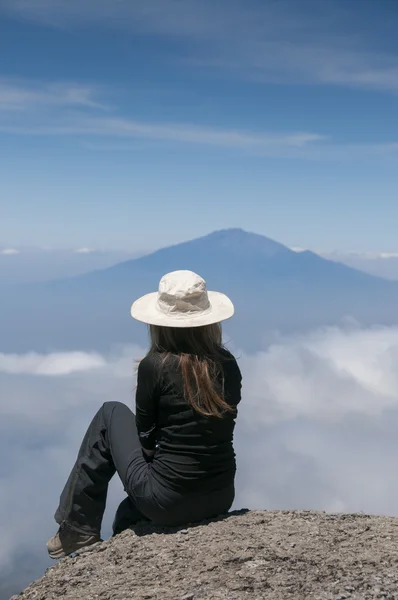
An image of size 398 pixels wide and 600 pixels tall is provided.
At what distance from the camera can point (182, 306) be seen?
→ 20.8ft

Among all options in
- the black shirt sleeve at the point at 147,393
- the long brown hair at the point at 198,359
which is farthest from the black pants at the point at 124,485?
the long brown hair at the point at 198,359

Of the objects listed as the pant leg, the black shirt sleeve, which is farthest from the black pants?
the black shirt sleeve

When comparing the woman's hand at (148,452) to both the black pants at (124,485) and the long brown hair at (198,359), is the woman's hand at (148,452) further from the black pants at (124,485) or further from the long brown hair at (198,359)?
the long brown hair at (198,359)

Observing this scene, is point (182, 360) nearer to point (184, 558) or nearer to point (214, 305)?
point (214, 305)

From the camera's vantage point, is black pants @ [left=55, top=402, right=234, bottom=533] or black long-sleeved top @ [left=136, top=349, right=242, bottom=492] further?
black pants @ [left=55, top=402, right=234, bottom=533]

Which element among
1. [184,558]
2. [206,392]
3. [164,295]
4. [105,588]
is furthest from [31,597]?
[164,295]

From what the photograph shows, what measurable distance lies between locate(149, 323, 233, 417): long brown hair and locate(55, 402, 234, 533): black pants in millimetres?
908

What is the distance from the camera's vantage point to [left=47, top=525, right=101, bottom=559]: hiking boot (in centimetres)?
700

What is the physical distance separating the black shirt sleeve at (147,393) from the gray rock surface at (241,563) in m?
1.34

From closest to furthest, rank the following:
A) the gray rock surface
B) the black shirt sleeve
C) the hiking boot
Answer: the gray rock surface → the black shirt sleeve → the hiking boot

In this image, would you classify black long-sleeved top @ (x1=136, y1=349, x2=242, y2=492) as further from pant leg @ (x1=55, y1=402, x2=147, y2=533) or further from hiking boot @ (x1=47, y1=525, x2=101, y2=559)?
hiking boot @ (x1=47, y1=525, x2=101, y2=559)

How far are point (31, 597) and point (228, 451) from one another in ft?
7.96

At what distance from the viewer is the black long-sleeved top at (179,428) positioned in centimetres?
613

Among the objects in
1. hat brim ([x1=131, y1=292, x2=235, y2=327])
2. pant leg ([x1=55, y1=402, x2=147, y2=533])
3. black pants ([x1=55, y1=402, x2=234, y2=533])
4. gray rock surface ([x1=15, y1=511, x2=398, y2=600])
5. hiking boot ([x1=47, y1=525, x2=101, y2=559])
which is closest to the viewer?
gray rock surface ([x1=15, y1=511, x2=398, y2=600])
